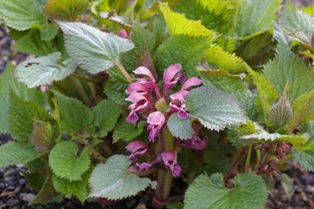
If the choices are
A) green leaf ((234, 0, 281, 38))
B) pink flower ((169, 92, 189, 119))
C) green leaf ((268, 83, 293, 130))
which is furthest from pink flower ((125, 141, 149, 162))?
green leaf ((234, 0, 281, 38))

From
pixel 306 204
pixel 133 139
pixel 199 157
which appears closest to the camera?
pixel 133 139

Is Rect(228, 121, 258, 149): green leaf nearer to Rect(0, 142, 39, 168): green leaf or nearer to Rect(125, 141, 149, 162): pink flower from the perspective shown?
Rect(125, 141, 149, 162): pink flower

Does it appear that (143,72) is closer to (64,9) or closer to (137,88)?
(137,88)

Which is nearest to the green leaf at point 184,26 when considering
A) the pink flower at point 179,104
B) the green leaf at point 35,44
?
the pink flower at point 179,104

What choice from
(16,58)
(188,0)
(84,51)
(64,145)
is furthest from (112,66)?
(16,58)

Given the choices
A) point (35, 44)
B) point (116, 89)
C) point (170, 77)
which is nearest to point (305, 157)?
point (170, 77)

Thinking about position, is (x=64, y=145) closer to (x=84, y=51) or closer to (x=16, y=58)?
(x=84, y=51)
